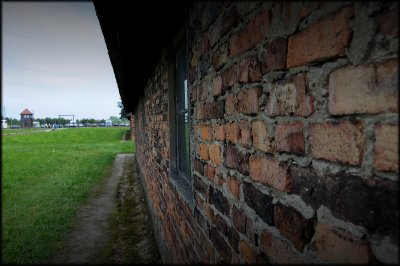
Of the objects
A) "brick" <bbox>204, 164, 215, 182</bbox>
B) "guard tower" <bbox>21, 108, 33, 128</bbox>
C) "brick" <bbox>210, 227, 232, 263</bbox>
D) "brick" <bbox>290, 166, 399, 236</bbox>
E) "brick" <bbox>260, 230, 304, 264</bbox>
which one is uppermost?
"guard tower" <bbox>21, 108, 33, 128</bbox>

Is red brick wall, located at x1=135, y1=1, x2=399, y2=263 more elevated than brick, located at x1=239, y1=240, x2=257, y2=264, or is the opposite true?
red brick wall, located at x1=135, y1=1, x2=399, y2=263

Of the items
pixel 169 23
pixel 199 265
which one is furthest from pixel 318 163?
pixel 169 23

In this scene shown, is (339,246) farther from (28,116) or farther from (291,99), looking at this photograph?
(28,116)

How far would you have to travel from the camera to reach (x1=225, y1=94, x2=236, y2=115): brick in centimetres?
131

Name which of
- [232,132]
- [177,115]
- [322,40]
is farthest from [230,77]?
[177,115]

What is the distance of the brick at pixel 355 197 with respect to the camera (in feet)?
1.98

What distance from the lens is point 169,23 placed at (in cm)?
247

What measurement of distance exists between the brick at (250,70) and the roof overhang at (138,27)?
3.49 ft

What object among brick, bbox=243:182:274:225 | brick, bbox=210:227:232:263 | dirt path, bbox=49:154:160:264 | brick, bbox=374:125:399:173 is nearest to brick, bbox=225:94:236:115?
brick, bbox=243:182:274:225

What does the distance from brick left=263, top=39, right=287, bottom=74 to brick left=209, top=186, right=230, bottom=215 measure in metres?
0.69

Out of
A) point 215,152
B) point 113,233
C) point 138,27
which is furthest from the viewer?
point 113,233

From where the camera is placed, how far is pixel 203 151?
71.1 inches

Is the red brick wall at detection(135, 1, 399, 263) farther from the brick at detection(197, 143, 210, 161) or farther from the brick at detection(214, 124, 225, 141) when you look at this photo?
the brick at detection(197, 143, 210, 161)

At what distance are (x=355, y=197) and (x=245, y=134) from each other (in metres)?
0.58
